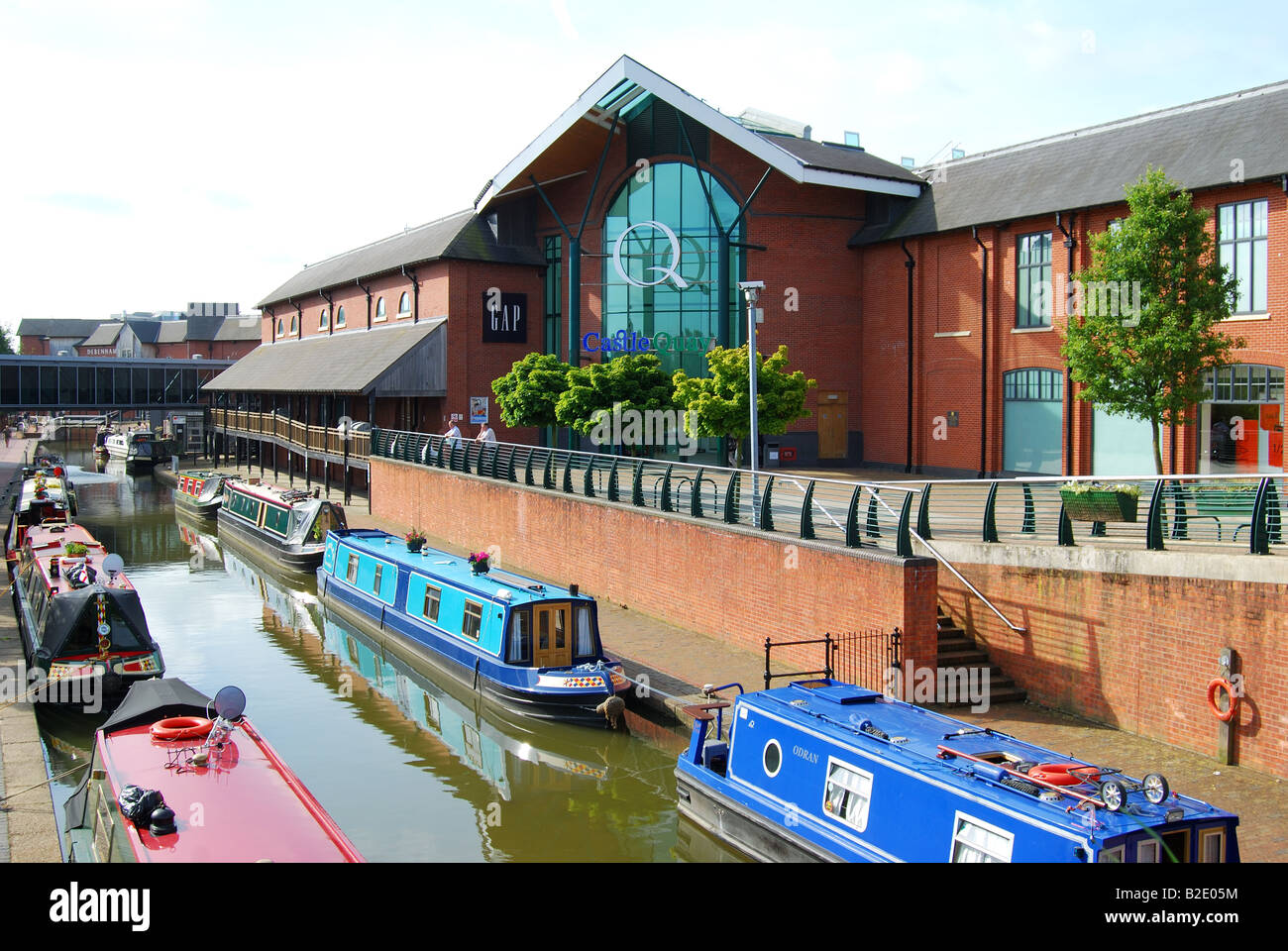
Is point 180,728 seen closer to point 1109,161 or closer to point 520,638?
point 520,638

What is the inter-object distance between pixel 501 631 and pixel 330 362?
88.1 feet


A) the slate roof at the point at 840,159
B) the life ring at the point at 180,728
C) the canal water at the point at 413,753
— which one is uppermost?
the slate roof at the point at 840,159

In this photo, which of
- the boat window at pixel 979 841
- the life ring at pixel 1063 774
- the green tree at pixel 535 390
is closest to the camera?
the boat window at pixel 979 841

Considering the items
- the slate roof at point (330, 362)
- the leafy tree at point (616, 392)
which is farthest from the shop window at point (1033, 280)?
the slate roof at point (330, 362)

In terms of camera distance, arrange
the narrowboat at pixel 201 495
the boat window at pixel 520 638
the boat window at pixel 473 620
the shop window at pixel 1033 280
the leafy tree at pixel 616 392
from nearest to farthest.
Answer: the boat window at pixel 520 638 < the boat window at pixel 473 620 < the shop window at pixel 1033 280 < the leafy tree at pixel 616 392 < the narrowboat at pixel 201 495

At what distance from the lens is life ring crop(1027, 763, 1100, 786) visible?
8.17m

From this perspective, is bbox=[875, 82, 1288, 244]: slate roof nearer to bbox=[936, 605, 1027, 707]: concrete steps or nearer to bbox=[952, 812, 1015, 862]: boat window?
bbox=[936, 605, 1027, 707]: concrete steps

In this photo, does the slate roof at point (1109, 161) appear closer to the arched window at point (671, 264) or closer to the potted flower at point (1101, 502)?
the arched window at point (671, 264)

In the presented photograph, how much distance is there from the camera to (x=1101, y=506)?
1320cm

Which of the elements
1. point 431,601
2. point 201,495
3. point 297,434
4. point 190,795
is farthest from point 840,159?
point 190,795

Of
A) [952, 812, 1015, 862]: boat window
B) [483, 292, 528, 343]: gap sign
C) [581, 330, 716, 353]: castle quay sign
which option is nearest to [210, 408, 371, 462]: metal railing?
[483, 292, 528, 343]: gap sign

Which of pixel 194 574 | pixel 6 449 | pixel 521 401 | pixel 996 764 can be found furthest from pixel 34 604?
pixel 6 449

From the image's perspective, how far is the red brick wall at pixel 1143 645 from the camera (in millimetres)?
11102

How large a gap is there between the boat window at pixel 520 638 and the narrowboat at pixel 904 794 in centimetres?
430
